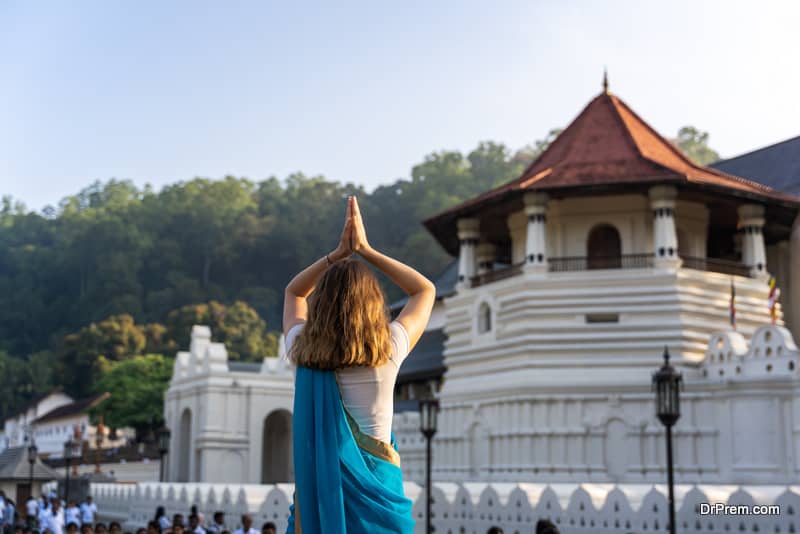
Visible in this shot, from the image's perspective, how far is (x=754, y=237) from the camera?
29609 mm

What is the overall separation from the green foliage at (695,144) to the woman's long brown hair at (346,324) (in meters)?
102

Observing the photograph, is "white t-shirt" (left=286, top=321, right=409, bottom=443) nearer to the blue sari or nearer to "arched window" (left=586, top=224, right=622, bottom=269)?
the blue sari

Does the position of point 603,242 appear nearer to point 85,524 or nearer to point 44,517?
point 44,517

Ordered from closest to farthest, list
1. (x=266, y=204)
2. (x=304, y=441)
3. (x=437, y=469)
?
1. (x=304, y=441)
2. (x=437, y=469)
3. (x=266, y=204)

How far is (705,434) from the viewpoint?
2595cm

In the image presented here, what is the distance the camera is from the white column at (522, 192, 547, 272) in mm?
28594

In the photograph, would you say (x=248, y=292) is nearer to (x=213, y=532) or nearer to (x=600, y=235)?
(x=600, y=235)

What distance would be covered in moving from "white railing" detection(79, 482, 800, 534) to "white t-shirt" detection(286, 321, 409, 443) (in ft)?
47.0

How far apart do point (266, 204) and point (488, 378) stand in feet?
239

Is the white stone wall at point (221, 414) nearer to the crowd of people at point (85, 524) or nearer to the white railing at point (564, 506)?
the crowd of people at point (85, 524)

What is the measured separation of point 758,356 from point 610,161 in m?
6.91

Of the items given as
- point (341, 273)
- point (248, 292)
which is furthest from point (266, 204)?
point (341, 273)

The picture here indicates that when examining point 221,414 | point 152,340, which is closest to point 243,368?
point 221,414

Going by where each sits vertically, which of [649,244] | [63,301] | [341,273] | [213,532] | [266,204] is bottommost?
[213,532]
